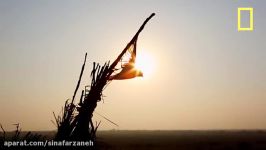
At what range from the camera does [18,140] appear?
26.6ft

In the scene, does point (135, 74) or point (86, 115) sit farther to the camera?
point (135, 74)

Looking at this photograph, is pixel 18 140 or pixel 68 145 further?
pixel 18 140

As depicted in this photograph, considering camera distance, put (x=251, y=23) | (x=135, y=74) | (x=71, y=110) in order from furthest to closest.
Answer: (x=251, y=23), (x=135, y=74), (x=71, y=110)

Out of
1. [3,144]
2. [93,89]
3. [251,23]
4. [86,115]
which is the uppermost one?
[251,23]

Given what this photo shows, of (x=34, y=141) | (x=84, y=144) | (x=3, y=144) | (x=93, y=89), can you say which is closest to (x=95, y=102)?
(x=93, y=89)

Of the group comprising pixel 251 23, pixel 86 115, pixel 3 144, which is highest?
pixel 251 23

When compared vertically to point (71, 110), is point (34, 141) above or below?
below

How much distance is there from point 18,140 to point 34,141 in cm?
32

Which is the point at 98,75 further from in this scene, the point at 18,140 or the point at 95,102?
the point at 18,140

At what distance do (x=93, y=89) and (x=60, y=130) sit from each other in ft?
3.25

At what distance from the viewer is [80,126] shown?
759cm

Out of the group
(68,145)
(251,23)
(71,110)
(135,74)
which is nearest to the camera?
(68,145)

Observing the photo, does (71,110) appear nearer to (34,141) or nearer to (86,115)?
(86,115)

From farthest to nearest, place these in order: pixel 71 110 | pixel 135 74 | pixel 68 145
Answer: pixel 135 74
pixel 71 110
pixel 68 145
